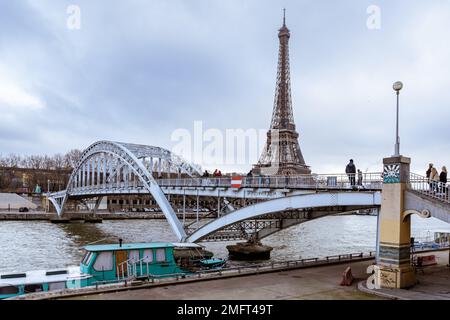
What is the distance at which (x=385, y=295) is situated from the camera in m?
11.6

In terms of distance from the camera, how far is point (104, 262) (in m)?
17.4

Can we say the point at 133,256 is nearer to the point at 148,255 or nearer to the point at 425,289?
the point at 148,255

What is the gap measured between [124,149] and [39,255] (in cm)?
1706

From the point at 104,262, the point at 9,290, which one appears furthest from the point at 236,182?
the point at 9,290

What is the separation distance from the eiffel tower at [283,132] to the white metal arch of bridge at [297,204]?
2018 inches

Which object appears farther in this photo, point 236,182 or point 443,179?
point 236,182

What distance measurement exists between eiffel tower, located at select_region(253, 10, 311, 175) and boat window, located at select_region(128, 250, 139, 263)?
192ft

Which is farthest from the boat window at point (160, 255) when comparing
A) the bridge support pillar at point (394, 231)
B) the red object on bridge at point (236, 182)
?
the bridge support pillar at point (394, 231)

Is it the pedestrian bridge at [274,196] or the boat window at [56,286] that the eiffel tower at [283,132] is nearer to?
the pedestrian bridge at [274,196]

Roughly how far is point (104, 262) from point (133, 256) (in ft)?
4.19

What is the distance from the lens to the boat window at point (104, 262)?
56.5 feet
